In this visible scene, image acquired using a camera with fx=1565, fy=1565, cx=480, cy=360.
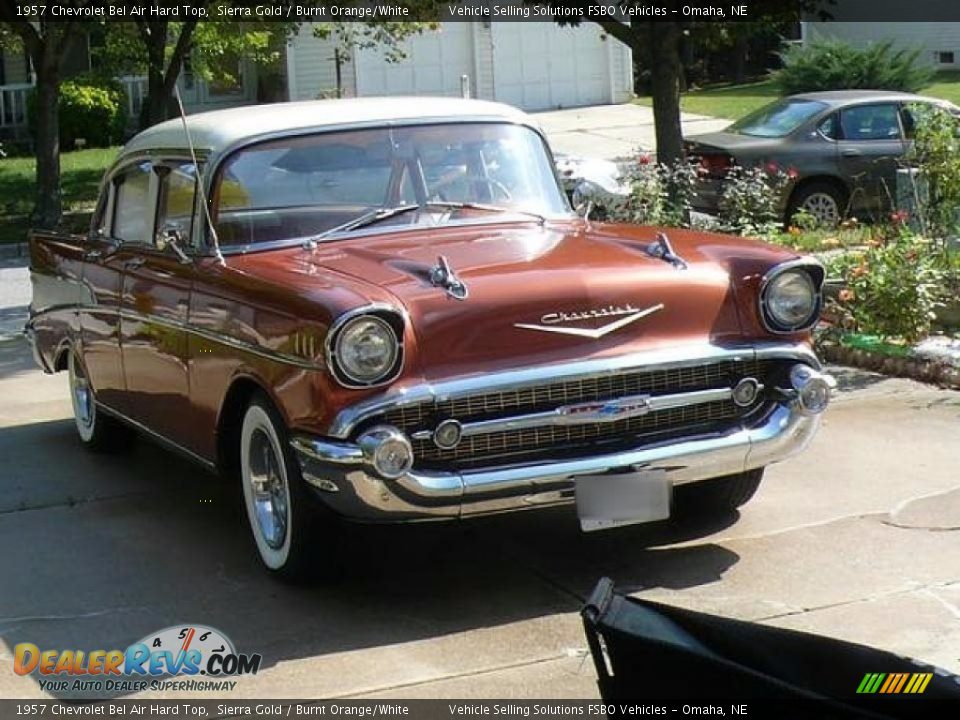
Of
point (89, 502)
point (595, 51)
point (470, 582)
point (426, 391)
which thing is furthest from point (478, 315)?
point (595, 51)

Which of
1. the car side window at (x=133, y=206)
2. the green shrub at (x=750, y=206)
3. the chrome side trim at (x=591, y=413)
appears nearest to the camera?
the chrome side trim at (x=591, y=413)

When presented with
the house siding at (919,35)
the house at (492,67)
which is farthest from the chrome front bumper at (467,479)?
the house siding at (919,35)

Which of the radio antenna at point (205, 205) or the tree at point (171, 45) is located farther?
the tree at point (171, 45)

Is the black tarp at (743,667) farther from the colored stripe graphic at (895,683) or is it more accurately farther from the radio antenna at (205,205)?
the radio antenna at (205,205)

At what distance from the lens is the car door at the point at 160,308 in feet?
20.8

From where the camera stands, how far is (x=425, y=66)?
32750 mm

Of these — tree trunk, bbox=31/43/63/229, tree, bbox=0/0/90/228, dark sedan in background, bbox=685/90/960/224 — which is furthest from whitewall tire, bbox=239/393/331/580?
tree trunk, bbox=31/43/63/229

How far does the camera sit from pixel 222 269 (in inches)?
236

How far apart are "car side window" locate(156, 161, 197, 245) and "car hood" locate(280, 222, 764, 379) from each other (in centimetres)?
90

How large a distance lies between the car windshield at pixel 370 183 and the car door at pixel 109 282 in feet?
3.38

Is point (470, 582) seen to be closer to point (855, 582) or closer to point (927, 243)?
point (855, 582)

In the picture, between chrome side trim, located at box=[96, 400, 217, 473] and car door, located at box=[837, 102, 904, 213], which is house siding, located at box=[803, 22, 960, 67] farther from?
chrome side trim, located at box=[96, 400, 217, 473]

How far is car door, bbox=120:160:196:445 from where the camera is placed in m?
6.34

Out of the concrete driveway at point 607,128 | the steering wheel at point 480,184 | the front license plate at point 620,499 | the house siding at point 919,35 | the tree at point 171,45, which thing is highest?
the house siding at point 919,35
